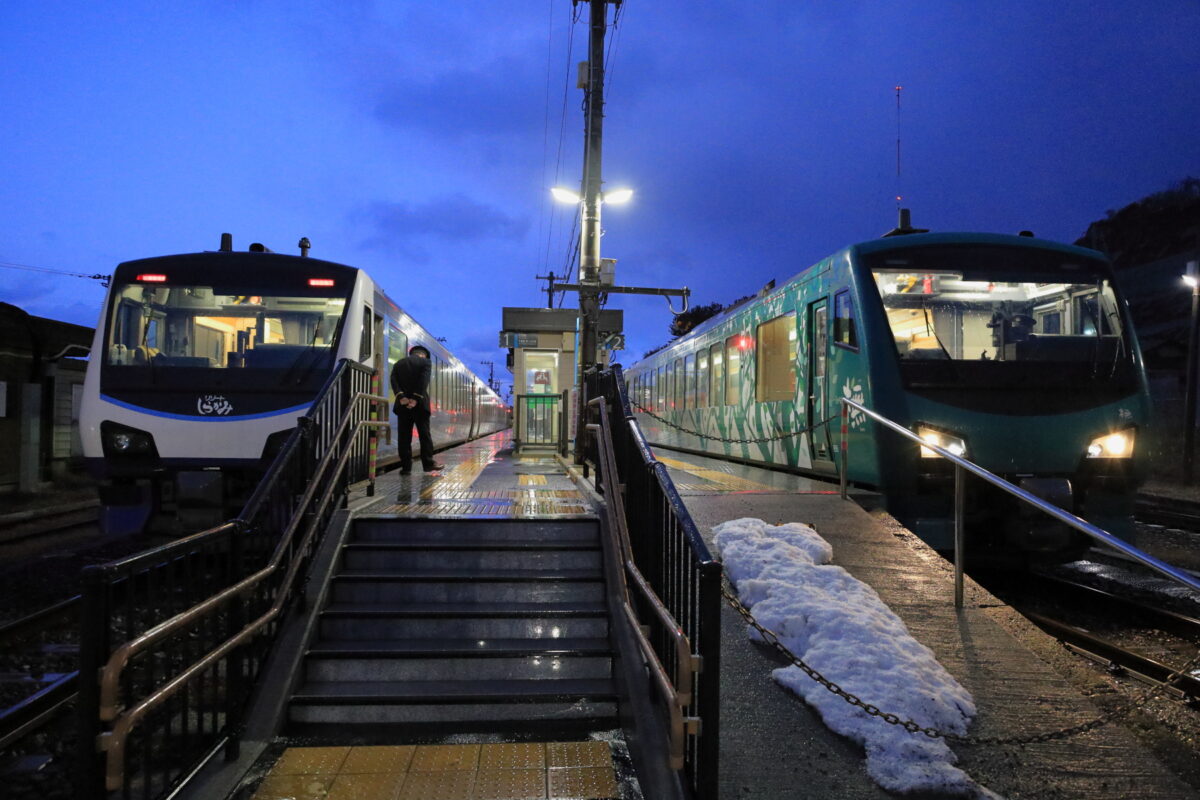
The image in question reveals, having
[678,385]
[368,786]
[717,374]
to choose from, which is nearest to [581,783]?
[368,786]

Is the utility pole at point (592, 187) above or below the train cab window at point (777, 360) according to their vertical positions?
above

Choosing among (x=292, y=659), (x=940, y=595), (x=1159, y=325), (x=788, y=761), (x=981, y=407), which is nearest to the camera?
(x=788, y=761)

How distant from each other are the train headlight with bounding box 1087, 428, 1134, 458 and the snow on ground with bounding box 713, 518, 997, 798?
11.3 ft

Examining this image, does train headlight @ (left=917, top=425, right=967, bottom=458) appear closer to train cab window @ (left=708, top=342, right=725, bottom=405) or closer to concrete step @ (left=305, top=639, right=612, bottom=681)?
concrete step @ (left=305, top=639, right=612, bottom=681)

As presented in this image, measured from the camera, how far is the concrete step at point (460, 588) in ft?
16.3

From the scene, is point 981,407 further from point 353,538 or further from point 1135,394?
point 353,538

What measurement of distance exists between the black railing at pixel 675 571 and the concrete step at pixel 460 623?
554mm

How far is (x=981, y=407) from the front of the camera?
6668mm

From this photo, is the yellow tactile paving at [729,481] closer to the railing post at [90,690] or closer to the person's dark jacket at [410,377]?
the person's dark jacket at [410,377]

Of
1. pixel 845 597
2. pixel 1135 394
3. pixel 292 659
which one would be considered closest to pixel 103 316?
pixel 292 659

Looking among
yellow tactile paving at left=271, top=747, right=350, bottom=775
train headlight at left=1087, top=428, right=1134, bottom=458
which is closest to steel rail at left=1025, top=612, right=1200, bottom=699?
train headlight at left=1087, top=428, right=1134, bottom=458

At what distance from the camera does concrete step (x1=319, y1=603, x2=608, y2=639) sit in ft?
15.4

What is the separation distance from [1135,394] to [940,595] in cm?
364

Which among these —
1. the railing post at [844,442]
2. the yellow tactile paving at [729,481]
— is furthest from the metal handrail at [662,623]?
the railing post at [844,442]
